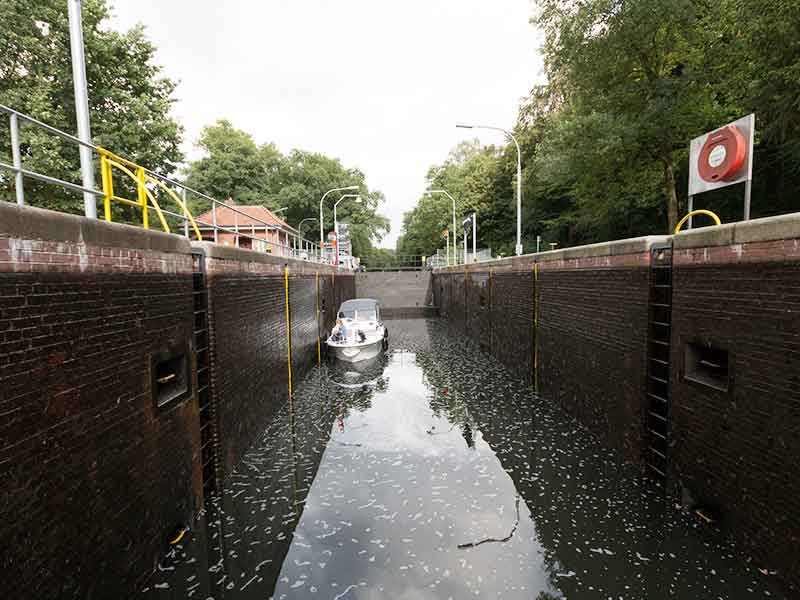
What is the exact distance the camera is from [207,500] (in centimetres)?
548

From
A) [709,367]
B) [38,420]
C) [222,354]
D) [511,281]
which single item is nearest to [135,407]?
[38,420]

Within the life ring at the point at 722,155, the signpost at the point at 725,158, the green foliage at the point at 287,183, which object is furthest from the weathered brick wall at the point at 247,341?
the green foliage at the point at 287,183

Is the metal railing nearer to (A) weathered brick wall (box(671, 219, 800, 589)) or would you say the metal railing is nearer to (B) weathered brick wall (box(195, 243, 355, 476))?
(B) weathered brick wall (box(195, 243, 355, 476))

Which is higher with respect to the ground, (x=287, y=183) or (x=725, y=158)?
(x=287, y=183)

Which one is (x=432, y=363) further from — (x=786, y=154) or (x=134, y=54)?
(x=134, y=54)

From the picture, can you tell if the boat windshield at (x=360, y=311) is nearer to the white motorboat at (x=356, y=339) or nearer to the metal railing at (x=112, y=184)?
the white motorboat at (x=356, y=339)

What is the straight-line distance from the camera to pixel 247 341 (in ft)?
23.6

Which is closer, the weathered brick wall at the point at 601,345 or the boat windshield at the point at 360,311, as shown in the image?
the weathered brick wall at the point at 601,345

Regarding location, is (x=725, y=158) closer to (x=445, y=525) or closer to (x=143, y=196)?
(x=445, y=525)

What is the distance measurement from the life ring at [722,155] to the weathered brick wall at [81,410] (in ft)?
21.7

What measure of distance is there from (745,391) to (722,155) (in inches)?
117

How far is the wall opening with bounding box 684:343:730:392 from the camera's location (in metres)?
4.54

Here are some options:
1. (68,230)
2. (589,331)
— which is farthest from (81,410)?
(589,331)

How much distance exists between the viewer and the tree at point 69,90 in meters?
16.6
